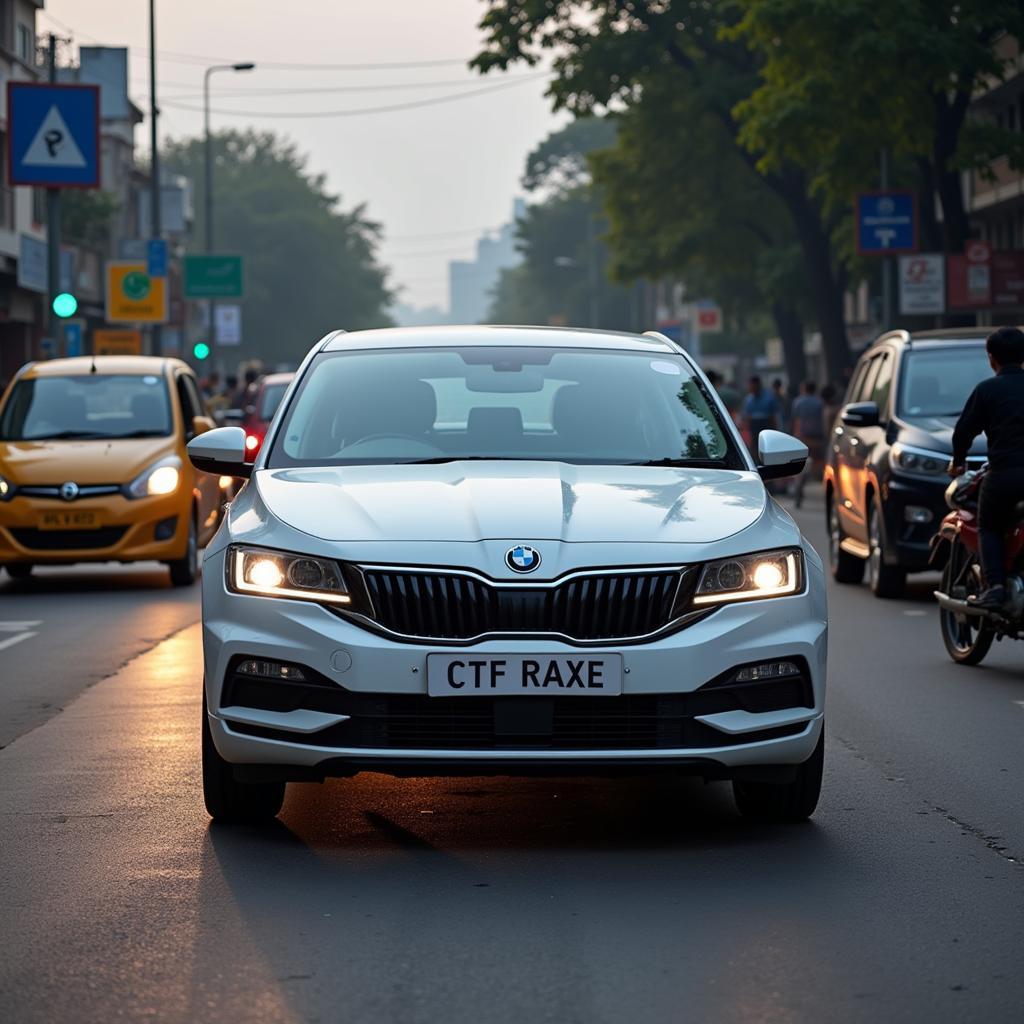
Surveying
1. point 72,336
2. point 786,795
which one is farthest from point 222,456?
point 72,336

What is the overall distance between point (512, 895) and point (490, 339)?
2846mm

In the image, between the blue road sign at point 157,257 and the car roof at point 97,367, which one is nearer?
the car roof at point 97,367

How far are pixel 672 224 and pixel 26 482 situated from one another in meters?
36.9

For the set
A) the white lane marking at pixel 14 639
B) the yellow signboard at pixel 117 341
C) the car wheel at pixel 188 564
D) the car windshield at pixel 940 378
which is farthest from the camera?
the yellow signboard at pixel 117 341

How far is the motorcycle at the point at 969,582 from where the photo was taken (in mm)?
11852

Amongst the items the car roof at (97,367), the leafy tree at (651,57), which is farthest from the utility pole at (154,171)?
the car roof at (97,367)

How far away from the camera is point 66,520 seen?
1828 centimetres

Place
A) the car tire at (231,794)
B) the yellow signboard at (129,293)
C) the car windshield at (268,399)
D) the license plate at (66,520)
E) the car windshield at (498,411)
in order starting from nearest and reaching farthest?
1. the car tire at (231,794)
2. the car windshield at (498,411)
3. the license plate at (66,520)
4. the car windshield at (268,399)
5. the yellow signboard at (129,293)

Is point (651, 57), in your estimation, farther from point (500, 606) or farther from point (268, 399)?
point (500, 606)

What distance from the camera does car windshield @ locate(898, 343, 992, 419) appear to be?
56.3 ft

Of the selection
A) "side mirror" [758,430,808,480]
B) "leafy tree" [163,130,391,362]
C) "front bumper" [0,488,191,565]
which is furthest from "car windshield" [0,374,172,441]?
"leafy tree" [163,130,391,362]

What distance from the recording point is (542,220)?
12288cm

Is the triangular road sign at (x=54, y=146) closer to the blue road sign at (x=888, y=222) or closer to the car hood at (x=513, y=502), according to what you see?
the blue road sign at (x=888, y=222)

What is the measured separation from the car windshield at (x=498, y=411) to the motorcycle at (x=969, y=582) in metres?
3.77
